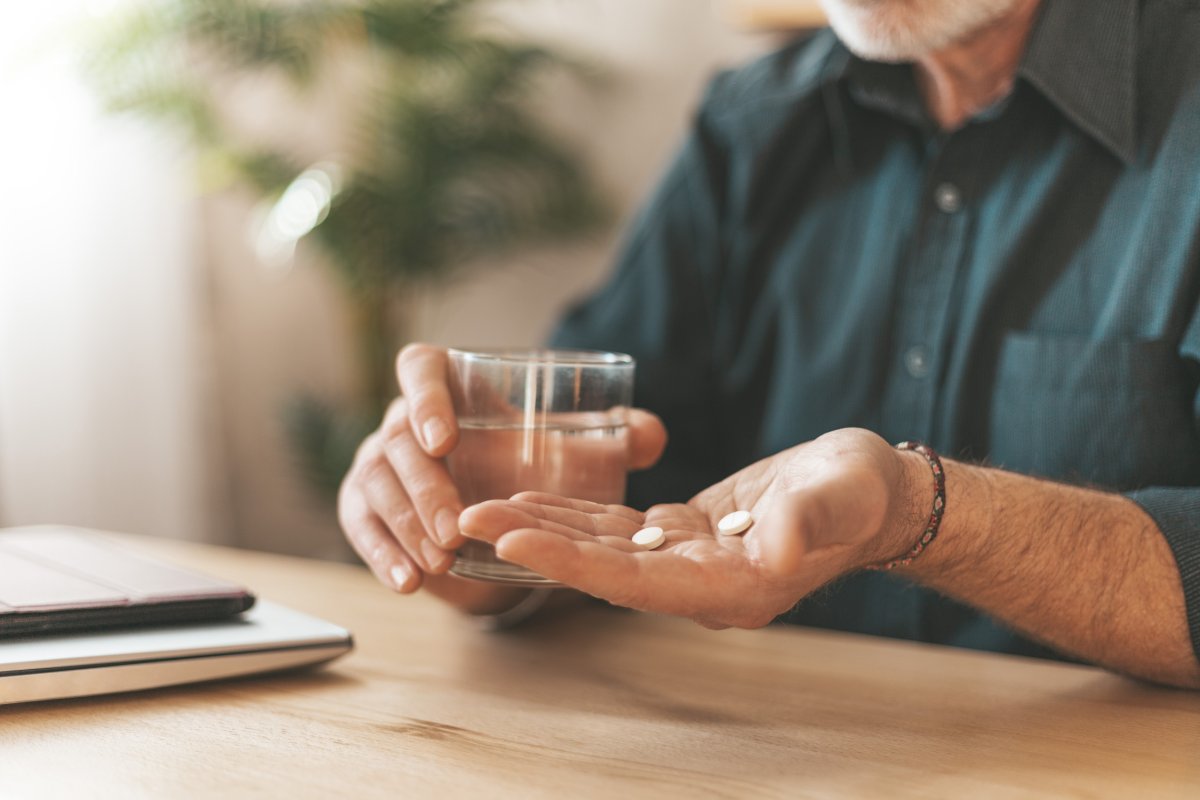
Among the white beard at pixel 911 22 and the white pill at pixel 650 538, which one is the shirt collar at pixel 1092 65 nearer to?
the white beard at pixel 911 22

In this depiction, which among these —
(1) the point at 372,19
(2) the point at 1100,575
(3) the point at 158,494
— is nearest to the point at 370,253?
(1) the point at 372,19

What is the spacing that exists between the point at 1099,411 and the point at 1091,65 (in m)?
0.32

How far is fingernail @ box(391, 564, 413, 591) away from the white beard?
2.23 feet

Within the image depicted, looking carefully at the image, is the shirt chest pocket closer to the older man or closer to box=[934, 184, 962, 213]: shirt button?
the older man

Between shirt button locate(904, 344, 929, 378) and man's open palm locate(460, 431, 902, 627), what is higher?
shirt button locate(904, 344, 929, 378)

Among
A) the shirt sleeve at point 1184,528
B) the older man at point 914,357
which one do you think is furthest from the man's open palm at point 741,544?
the shirt sleeve at point 1184,528

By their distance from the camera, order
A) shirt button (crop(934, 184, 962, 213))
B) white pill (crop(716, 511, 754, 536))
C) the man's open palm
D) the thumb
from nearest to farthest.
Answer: the man's open palm < white pill (crop(716, 511, 754, 536)) < the thumb < shirt button (crop(934, 184, 962, 213))

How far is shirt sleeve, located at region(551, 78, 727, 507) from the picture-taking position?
4.20ft

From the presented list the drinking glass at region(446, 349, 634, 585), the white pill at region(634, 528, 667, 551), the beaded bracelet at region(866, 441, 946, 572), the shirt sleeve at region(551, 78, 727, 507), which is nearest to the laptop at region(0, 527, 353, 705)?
the drinking glass at region(446, 349, 634, 585)

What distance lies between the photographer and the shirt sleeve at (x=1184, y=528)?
2.51 ft

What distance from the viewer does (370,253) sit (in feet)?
6.83

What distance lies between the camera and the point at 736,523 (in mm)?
665

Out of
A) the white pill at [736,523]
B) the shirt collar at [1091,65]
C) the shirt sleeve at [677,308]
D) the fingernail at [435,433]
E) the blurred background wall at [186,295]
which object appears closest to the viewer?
the white pill at [736,523]

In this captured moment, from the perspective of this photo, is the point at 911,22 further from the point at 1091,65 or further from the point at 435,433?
the point at 435,433
